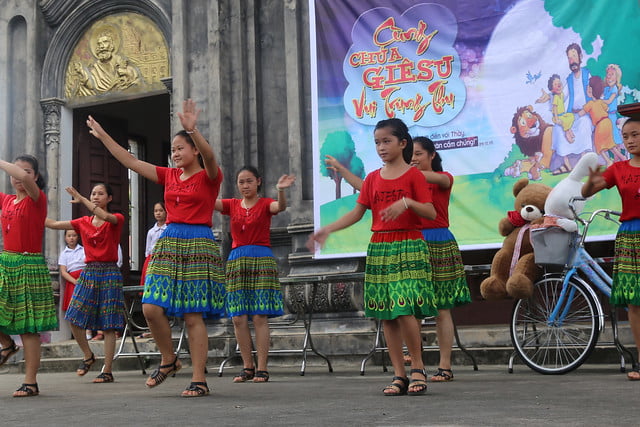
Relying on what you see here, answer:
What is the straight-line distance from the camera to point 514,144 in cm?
848

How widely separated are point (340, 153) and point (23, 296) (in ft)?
14.1

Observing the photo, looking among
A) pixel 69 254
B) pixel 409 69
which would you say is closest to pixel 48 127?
pixel 69 254

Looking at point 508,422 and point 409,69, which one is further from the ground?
point 409,69

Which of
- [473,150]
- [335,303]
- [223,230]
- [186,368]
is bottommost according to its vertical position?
[186,368]

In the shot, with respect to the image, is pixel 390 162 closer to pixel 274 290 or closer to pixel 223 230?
pixel 274 290

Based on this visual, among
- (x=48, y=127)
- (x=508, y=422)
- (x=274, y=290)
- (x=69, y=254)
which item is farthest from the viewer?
(x=48, y=127)

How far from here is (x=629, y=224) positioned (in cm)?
581

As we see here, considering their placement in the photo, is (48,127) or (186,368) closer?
(186,368)

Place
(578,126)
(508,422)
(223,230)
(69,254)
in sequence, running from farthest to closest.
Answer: (69,254) < (223,230) < (578,126) < (508,422)

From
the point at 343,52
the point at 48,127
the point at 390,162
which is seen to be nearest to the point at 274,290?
the point at 390,162

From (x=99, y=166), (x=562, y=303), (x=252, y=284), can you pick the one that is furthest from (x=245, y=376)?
(x=99, y=166)

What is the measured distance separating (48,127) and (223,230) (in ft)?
11.0

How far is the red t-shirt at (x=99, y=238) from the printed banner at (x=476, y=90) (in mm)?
2446

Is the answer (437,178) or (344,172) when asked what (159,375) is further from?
(437,178)
